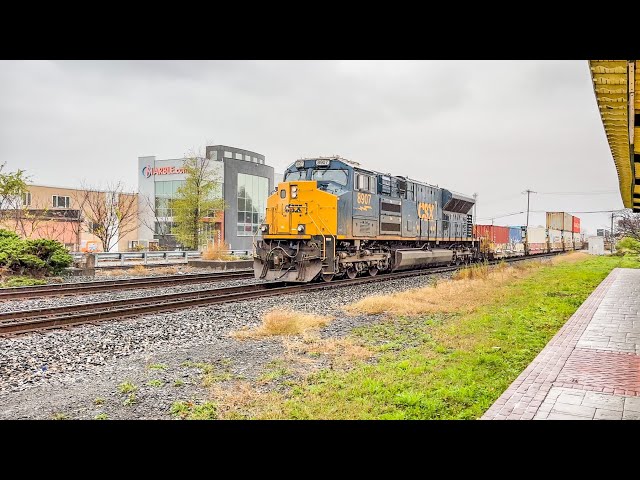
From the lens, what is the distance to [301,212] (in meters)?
12.4

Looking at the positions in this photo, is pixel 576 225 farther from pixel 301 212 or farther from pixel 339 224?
pixel 301 212

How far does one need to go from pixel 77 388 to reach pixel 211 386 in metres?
1.27

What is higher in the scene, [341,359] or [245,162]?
A: [245,162]

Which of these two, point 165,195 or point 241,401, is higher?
point 165,195

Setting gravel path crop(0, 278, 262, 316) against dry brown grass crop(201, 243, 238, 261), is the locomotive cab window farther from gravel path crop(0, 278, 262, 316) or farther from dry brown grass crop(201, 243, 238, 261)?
dry brown grass crop(201, 243, 238, 261)

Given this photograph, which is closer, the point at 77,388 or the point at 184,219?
the point at 77,388

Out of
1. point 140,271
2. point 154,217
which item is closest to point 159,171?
point 154,217

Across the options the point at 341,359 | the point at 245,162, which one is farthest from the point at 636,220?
the point at 341,359

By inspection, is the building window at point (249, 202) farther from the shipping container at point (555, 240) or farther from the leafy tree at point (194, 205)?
the shipping container at point (555, 240)

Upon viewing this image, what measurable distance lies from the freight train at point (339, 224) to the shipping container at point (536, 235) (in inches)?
801

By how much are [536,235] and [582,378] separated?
33629mm

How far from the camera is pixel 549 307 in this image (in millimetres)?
9719

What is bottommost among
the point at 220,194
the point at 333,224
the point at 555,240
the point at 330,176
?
the point at 555,240
